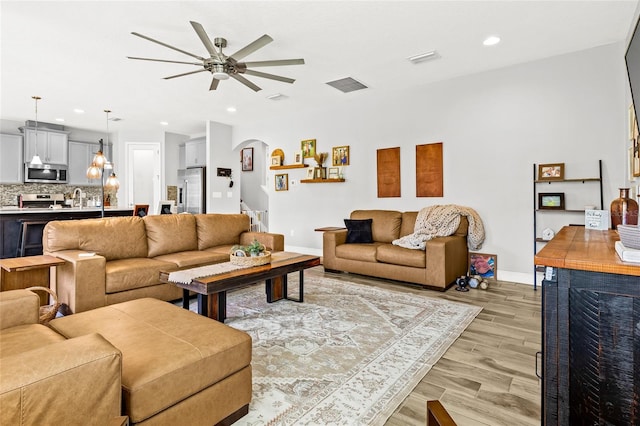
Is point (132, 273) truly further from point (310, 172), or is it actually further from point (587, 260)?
point (310, 172)

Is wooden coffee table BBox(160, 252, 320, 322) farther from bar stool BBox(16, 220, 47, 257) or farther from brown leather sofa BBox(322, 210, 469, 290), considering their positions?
bar stool BBox(16, 220, 47, 257)

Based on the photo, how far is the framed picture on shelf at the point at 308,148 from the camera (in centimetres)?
639

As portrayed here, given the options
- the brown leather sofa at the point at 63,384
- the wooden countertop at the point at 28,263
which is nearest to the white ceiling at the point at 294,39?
the wooden countertop at the point at 28,263

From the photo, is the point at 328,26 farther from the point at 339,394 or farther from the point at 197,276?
the point at 339,394

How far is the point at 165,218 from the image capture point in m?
4.02

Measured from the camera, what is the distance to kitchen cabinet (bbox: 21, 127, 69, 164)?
7.03m

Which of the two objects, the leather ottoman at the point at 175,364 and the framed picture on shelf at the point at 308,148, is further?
the framed picture on shelf at the point at 308,148

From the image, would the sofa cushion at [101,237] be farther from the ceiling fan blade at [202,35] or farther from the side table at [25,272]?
the ceiling fan blade at [202,35]

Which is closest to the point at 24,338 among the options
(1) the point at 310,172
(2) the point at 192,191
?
(1) the point at 310,172

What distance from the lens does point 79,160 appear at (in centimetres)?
792

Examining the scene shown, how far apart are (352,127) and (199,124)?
12.7 ft

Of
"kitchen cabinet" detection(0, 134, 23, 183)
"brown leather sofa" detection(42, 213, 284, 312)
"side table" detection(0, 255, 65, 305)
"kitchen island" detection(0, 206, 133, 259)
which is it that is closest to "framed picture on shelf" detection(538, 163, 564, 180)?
"brown leather sofa" detection(42, 213, 284, 312)

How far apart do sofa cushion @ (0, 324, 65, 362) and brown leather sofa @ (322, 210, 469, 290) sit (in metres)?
3.47

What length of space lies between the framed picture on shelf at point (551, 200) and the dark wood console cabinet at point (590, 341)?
3.11 metres
